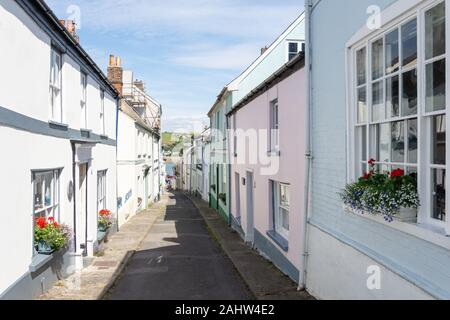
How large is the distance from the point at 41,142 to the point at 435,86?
22.0ft

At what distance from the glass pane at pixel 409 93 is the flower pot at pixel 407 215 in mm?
1021

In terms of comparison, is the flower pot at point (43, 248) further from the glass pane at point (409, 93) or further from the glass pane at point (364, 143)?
the glass pane at point (409, 93)

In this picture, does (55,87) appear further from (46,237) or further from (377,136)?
(377,136)

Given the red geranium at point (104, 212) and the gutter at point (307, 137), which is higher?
the gutter at point (307, 137)

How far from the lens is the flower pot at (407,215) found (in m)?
4.87

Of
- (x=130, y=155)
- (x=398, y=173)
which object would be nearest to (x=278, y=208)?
(x=398, y=173)

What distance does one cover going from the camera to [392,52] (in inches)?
216

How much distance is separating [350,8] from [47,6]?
210 inches

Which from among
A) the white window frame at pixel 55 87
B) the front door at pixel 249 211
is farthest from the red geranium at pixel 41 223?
the front door at pixel 249 211

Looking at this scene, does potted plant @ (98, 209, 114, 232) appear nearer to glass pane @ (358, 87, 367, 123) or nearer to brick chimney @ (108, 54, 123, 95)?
glass pane @ (358, 87, 367, 123)

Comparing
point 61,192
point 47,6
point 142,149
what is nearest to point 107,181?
point 61,192

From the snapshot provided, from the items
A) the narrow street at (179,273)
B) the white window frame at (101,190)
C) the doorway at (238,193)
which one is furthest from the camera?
the doorway at (238,193)

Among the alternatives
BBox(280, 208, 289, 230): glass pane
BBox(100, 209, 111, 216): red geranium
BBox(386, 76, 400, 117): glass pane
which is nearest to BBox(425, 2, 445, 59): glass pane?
BBox(386, 76, 400, 117): glass pane

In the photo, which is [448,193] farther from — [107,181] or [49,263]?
[107,181]
